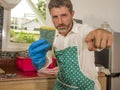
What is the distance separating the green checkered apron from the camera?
1270 millimetres

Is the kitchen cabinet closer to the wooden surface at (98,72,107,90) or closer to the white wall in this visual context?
the wooden surface at (98,72,107,90)

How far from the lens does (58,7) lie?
1205 millimetres

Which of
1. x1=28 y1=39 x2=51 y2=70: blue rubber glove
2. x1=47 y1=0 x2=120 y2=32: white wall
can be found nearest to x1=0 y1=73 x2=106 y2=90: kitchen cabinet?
x1=28 y1=39 x2=51 y2=70: blue rubber glove

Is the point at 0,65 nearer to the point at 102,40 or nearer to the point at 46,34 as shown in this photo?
the point at 46,34

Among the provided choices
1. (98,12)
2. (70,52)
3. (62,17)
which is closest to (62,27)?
(62,17)

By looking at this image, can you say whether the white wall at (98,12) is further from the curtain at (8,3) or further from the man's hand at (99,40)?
the man's hand at (99,40)

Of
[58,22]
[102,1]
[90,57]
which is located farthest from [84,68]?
[102,1]

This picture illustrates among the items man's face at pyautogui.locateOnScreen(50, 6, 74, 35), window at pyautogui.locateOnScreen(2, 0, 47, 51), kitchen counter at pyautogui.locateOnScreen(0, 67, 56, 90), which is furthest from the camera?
window at pyautogui.locateOnScreen(2, 0, 47, 51)

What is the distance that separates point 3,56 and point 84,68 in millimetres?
1162

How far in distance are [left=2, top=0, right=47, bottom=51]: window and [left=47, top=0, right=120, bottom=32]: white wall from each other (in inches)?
16.6

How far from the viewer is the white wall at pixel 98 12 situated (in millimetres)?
2545

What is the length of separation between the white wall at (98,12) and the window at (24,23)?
42cm

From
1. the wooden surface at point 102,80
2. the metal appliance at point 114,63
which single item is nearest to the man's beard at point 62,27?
the wooden surface at point 102,80

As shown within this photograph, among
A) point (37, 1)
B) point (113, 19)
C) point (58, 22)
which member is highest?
point (37, 1)
